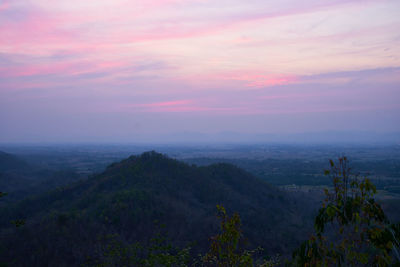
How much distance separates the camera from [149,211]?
24766 millimetres

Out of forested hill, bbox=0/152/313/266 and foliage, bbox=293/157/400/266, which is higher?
foliage, bbox=293/157/400/266

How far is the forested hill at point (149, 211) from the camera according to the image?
748 inches

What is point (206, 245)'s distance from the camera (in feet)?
70.0

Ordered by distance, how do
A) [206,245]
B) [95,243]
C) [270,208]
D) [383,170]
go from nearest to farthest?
[95,243]
[206,245]
[270,208]
[383,170]

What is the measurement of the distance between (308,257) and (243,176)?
37.1 meters

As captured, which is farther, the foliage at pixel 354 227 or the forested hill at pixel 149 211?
the forested hill at pixel 149 211

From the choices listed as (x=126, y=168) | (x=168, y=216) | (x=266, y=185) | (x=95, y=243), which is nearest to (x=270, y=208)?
(x=266, y=185)

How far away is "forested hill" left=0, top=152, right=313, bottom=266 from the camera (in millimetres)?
19000

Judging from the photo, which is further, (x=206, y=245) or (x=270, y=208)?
(x=270, y=208)

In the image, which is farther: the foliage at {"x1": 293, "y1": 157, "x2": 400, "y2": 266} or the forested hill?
the forested hill

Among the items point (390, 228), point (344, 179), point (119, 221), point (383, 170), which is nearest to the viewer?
point (390, 228)

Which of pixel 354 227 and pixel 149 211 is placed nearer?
pixel 354 227

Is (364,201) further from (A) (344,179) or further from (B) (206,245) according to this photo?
(B) (206,245)

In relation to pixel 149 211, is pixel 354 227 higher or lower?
higher
